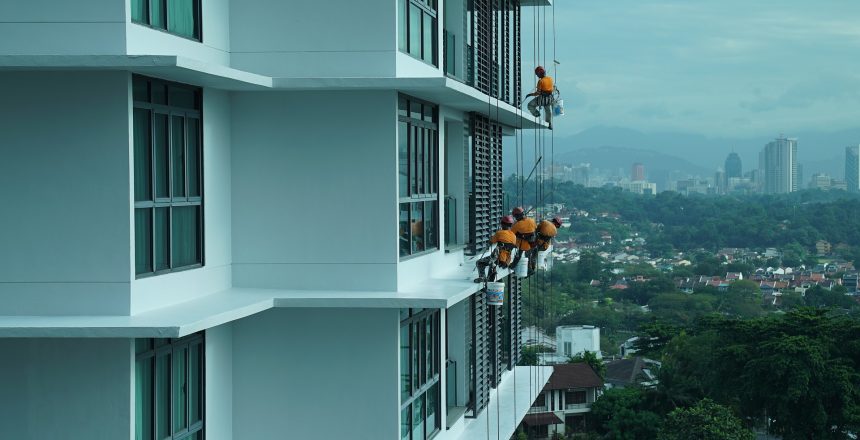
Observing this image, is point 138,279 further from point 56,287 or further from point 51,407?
point 51,407

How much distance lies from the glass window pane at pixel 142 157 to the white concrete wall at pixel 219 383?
148 centimetres

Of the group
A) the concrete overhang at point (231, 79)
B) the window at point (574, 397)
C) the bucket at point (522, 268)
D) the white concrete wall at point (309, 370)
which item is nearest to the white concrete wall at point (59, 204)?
Result: the concrete overhang at point (231, 79)

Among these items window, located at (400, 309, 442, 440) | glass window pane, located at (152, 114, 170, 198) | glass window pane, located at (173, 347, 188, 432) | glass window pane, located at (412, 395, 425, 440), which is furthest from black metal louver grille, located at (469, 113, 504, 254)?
glass window pane, located at (152, 114, 170, 198)

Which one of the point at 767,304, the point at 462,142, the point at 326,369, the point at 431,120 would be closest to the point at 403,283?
the point at 326,369

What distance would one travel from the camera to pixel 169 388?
26.2 ft

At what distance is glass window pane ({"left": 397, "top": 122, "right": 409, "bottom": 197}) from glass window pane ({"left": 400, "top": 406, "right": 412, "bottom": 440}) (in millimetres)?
1894

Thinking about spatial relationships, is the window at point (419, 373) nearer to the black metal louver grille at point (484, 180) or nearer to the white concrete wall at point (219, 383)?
the white concrete wall at point (219, 383)

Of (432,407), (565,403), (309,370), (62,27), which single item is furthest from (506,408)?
(565,403)

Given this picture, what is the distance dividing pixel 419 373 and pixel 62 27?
15.1ft

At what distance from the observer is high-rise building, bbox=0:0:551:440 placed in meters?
7.41

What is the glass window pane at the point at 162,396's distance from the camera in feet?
25.6

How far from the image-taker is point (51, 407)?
7441 mm

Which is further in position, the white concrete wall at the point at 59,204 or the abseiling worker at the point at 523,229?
the abseiling worker at the point at 523,229

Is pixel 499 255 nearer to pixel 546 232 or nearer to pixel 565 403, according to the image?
pixel 546 232
